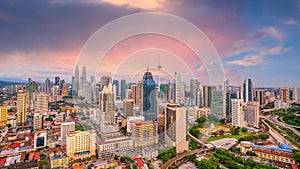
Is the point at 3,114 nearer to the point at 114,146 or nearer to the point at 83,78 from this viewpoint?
the point at 114,146

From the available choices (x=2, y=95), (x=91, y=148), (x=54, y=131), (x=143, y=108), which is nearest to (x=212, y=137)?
(x=143, y=108)

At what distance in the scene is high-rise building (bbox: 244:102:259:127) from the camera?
18.9ft

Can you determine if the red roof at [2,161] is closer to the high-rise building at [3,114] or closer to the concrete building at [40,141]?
the concrete building at [40,141]

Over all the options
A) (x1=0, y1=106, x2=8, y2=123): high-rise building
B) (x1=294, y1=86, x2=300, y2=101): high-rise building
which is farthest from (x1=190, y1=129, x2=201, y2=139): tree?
(x1=294, y1=86, x2=300, y2=101): high-rise building

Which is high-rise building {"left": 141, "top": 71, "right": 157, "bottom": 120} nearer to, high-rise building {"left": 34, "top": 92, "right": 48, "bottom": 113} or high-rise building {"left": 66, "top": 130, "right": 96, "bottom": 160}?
high-rise building {"left": 66, "top": 130, "right": 96, "bottom": 160}

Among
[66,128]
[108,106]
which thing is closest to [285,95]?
[108,106]

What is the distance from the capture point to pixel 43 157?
3070mm

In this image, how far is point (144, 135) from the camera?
3.23 metres

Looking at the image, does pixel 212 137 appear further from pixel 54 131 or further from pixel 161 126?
pixel 54 131

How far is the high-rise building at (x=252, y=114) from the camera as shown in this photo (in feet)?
18.9

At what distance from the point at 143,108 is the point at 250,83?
22.9 ft

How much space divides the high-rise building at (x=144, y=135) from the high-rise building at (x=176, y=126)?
0.83 ft

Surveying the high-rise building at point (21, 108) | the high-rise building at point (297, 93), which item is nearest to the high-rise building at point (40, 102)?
the high-rise building at point (21, 108)

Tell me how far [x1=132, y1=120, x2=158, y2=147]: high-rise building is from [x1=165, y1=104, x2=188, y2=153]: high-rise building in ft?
0.83
